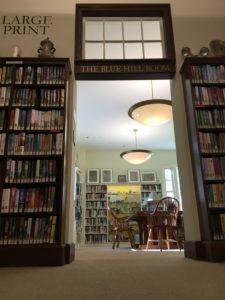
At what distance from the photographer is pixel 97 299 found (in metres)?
1.11

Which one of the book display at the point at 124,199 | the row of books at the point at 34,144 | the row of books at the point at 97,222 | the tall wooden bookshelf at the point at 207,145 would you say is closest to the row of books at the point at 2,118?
the row of books at the point at 34,144

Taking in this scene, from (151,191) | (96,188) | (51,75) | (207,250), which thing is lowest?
(207,250)

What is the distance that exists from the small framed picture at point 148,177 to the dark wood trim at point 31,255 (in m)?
7.86

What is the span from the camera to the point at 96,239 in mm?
9141

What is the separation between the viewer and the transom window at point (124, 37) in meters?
3.52

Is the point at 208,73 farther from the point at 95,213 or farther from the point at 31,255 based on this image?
the point at 95,213

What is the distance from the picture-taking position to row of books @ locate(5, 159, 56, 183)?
97.8 inches

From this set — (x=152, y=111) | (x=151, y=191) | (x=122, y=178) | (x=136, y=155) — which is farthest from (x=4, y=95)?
(x=151, y=191)

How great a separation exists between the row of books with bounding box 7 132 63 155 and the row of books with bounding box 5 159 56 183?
9 centimetres

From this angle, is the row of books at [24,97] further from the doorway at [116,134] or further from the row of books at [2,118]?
the doorway at [116,134]

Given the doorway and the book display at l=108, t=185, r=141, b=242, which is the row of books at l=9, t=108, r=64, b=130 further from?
the book display at l=108, t=185, r=141, b=242

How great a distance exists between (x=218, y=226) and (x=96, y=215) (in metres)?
7.34

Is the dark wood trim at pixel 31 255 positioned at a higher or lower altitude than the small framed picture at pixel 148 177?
lower

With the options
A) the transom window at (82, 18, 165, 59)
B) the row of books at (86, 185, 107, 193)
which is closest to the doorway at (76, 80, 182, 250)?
the row of books at (86, 185, 107, 193)
